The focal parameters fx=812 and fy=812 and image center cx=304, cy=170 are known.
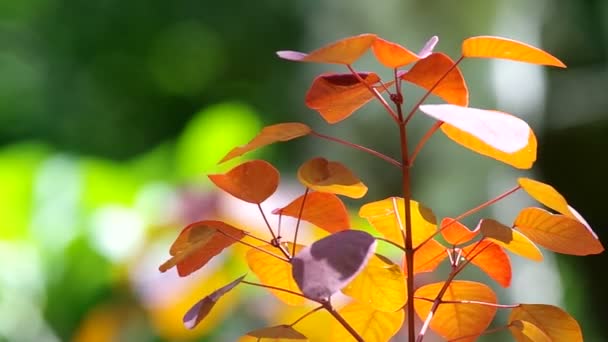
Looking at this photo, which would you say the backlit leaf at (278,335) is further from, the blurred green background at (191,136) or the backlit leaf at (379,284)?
the blurred green background at (191,136)

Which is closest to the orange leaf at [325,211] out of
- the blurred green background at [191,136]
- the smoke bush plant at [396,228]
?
the smoke bush plant at [396,228]

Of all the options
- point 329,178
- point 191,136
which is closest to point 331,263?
point 329,178

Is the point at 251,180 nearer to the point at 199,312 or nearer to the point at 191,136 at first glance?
the point at 199,312

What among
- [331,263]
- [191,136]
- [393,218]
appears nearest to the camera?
[331,263]

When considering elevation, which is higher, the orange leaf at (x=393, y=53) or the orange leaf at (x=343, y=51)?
the orange leaf at (x=343, y=51)

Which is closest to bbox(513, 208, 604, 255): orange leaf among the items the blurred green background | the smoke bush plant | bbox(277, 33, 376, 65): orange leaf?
the smoke bush plant

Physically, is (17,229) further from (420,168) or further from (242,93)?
(242,93)

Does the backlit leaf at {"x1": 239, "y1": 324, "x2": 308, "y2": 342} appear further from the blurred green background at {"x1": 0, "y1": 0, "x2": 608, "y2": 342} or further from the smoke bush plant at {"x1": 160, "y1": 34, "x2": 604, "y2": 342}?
the blurred green background at {"x1": 0, "y1": 0, "x2": 608, "y2": 342}
